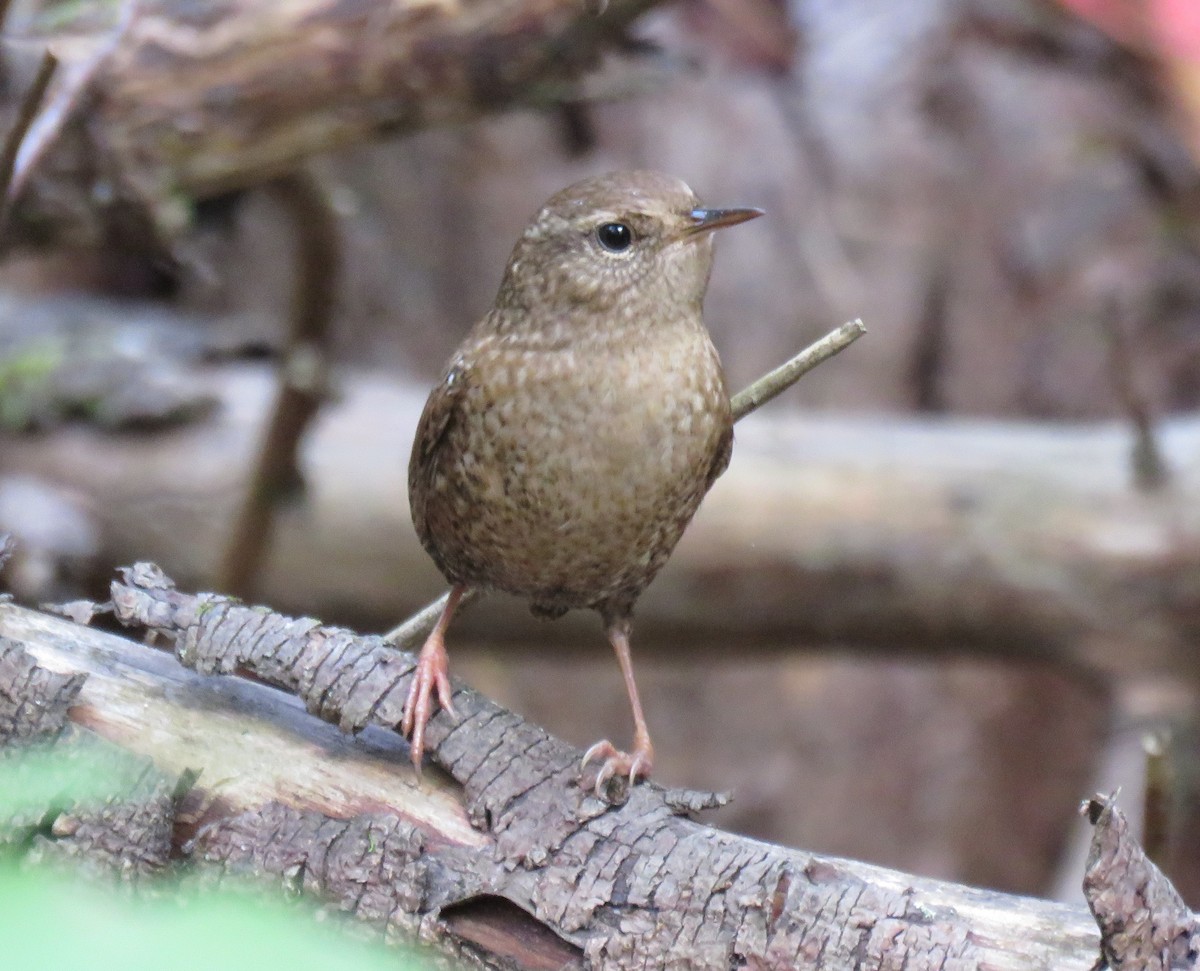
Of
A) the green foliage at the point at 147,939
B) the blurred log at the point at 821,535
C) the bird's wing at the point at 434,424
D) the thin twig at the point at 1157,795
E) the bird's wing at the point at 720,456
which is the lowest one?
the blurred log at the point at 821,535

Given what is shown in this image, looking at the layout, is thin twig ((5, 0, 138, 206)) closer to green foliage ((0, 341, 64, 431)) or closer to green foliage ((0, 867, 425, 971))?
green foliage ((0, 341, 64, 431))

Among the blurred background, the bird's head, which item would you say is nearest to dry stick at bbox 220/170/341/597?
the blurred background

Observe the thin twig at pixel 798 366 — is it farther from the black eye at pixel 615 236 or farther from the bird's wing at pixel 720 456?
the black eye at pixel 615 236

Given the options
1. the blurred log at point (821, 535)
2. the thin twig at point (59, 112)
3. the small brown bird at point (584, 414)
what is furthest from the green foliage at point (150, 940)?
the blurred log at point (821, 535)

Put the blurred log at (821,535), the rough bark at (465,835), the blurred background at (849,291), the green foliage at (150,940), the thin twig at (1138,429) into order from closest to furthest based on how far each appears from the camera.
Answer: the green foliage at (150,940) → the rough bark at (465,835) → the thin twig at (1138,429) → the blurred log at (821,535) → the blurred background at (849,291)

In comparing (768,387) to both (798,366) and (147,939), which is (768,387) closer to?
(798,366)

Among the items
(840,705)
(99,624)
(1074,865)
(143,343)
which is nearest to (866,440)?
(1074,865)
